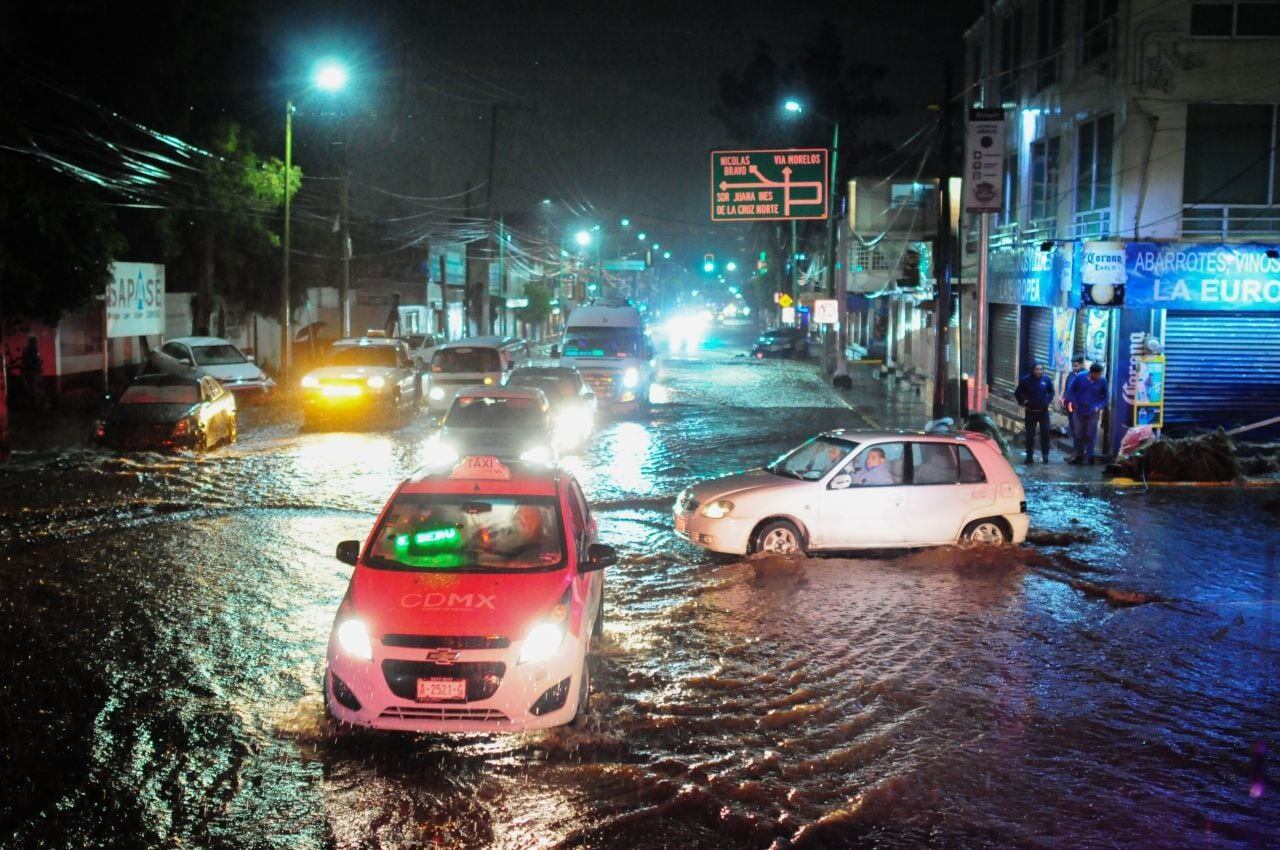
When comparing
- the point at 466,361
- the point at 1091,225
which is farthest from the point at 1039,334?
the point at 466,361

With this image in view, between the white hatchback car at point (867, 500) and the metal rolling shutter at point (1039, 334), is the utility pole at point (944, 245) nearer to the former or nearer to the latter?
the metal rolling shutter at point (1039, 334)

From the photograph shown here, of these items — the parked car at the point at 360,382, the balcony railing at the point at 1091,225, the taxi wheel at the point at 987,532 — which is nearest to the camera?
the taxi wheel at the point at 987,532

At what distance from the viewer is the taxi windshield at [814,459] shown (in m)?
13.1

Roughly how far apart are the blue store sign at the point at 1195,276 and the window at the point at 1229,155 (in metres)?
1.06

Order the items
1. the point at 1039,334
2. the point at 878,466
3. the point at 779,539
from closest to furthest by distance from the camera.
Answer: the point at 779,539 → the point at 878,466 → the point at 1039,334

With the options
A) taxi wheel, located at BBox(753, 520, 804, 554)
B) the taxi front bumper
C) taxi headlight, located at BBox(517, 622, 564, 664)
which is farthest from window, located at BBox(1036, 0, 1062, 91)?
the taxi front bumper

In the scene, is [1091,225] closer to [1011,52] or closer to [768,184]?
[1011,52]

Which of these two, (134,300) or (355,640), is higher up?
(134,300)

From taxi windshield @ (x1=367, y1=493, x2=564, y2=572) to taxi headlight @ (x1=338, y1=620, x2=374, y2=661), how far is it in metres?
0.62

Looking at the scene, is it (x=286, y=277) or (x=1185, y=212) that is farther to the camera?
(x=286, y=277)

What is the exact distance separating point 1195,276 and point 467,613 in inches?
682

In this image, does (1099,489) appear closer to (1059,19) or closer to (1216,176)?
(1216,176)

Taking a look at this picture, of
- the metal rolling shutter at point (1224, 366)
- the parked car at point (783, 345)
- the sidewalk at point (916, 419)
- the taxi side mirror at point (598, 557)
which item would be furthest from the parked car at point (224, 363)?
the parked car at point (783, 345)

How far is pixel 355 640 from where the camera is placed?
24.0 feet
